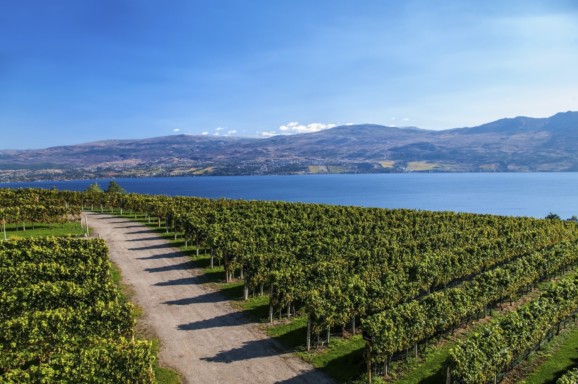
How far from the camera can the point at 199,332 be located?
1280 inches

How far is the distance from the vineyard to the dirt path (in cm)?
331

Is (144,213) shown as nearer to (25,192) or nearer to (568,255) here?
(25,192)

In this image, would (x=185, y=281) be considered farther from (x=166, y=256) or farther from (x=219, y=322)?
(x=219, y=322)

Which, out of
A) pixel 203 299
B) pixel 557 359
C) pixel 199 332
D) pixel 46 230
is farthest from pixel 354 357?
pixel 46 230

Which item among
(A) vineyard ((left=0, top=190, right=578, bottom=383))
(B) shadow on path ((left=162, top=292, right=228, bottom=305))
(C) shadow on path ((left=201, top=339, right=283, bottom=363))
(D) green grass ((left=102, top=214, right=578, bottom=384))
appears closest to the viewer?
(A) vineyard ((left=0, top=190, right=578, bottom=383))

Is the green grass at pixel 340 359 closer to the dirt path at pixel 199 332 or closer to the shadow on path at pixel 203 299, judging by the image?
the dirt path at pixel 199 332

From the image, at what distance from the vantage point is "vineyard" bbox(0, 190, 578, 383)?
25.5 m

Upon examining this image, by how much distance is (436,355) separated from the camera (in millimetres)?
29656

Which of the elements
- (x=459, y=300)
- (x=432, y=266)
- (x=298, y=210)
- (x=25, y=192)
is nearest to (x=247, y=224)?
(x=298, y=210)

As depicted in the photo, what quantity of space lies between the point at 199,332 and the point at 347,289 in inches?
525

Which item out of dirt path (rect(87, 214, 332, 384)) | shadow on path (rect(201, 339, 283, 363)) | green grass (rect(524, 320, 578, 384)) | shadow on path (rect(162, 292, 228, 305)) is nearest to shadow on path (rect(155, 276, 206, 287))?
dirt path (rect(87, 214, 332, 384))

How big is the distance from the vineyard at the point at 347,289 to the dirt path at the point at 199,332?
3312 millimetres

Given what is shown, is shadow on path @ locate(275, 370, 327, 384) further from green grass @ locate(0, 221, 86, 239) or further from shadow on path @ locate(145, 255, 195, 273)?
green grass @ locate(0, 221, 86, 239)

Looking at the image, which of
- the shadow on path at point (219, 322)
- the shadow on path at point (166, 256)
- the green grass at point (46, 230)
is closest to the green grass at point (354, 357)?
the shadow on path at point (219, 322)
